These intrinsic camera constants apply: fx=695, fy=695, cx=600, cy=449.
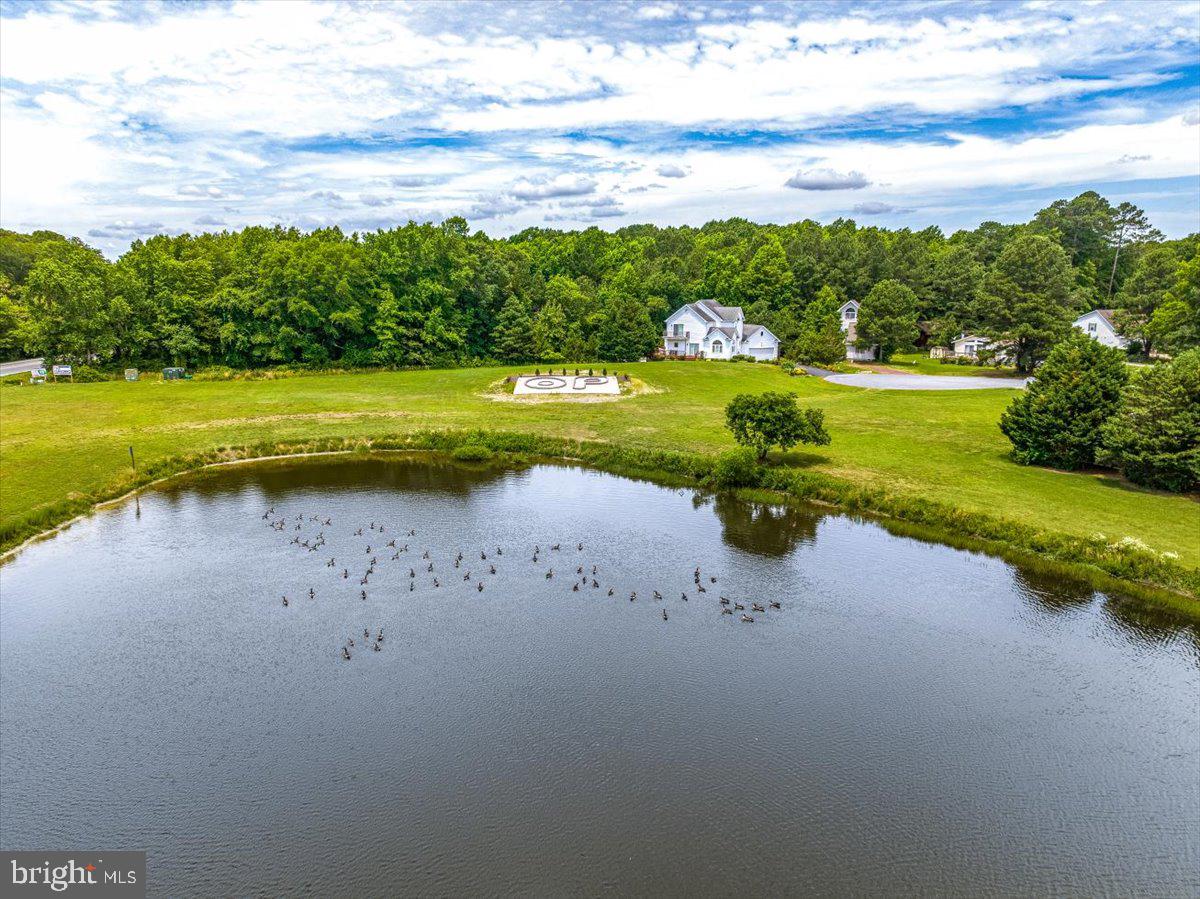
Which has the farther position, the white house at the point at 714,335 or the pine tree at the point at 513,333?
the white house at the point at 714,335

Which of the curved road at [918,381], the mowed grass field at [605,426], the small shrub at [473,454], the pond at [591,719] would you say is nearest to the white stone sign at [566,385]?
the mowed grass field at [605,426]

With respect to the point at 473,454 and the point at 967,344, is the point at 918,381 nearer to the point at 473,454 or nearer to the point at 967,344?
the point at 967,344

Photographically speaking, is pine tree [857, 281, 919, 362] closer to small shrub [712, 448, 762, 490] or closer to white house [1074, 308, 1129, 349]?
white house [1074, 308, 1129, 349]

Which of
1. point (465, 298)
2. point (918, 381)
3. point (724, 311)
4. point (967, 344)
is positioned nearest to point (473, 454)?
point (465, 298)

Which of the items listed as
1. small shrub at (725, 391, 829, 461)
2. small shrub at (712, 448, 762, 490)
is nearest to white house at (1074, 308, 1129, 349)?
small shrub at (725, 391, 829, 461)

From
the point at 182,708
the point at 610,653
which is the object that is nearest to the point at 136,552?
the point at 182,708

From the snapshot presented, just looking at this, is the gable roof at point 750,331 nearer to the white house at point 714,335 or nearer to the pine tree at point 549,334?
the white house at point 714,335
